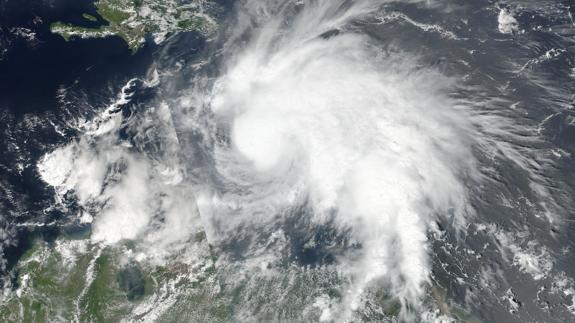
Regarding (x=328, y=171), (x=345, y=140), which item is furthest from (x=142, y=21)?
(x=328, y=171)

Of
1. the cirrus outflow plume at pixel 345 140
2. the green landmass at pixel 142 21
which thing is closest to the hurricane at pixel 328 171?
the cirrus outflow plume at pixel 345 140

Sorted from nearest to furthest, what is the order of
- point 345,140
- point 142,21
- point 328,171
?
1. point 328,171
2. point 345,140
3. point 142,21

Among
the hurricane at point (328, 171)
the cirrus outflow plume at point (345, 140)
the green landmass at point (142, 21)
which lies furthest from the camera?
the green landmass at point (142, 21)

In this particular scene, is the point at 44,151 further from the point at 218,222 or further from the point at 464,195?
the point at 464,195

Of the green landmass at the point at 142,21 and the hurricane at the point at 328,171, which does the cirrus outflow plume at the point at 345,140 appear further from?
the green landmass at the point at 142,21

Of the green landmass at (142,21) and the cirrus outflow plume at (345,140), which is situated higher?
the green landmass at (142,21)

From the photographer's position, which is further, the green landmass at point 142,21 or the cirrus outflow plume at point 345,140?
the green landmass at point 142,21

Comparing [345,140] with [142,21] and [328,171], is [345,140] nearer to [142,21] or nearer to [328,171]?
[328,171]

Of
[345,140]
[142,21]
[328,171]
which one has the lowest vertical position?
[328,171]
